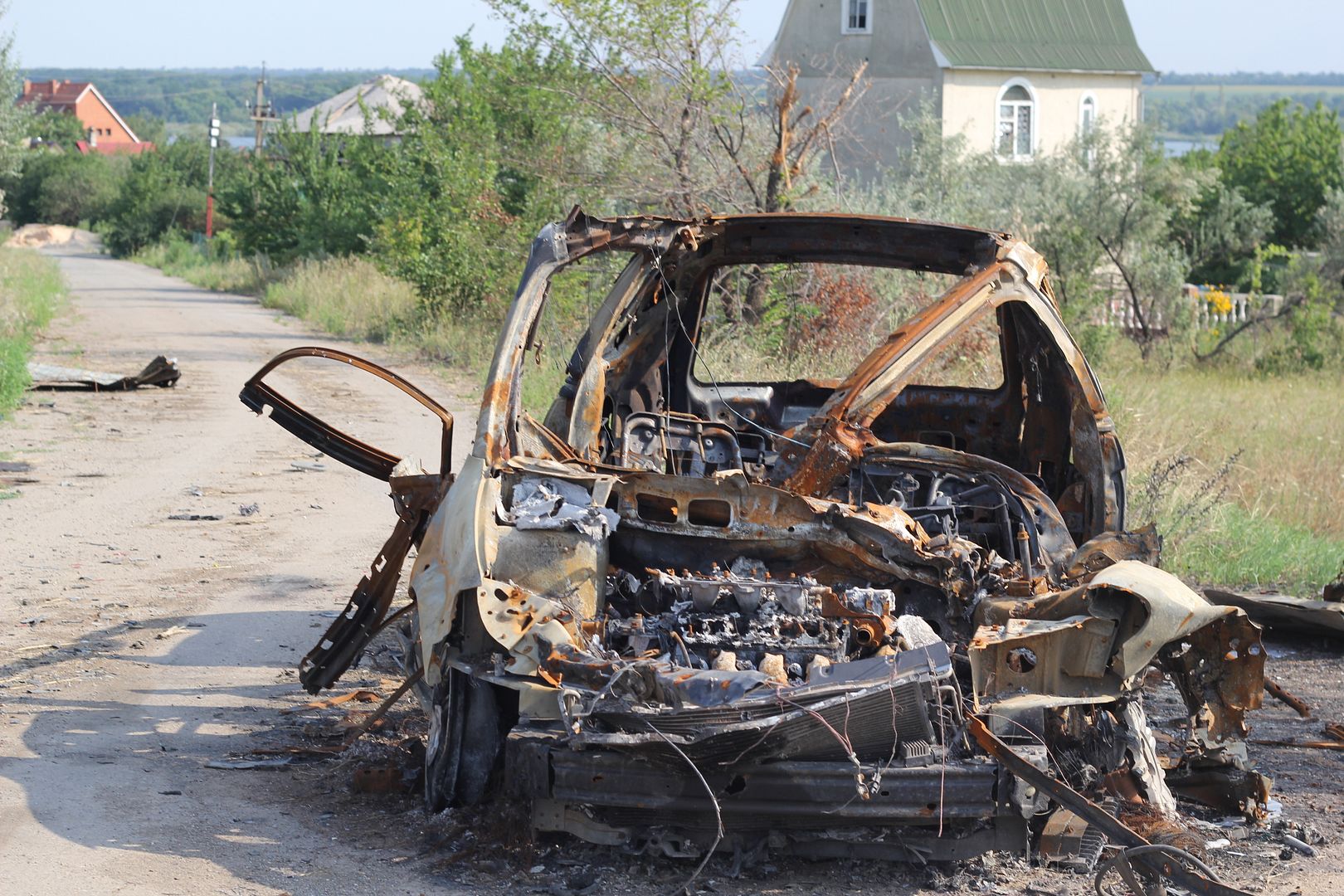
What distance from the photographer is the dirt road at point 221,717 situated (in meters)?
4.45

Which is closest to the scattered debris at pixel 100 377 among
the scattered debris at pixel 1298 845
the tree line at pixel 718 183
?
the tree line at pixel 718 183

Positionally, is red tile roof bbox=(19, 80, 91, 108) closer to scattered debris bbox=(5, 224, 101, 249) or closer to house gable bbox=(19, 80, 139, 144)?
house gable bbox=(19, 80, 139, 144)

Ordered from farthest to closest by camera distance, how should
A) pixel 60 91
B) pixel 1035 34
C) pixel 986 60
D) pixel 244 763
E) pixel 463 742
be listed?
pixel 60 91, pixel 1035 34, pixel 986 60, pixel 244 763, pixel 463 742

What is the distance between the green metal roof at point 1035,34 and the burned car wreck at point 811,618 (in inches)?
1258

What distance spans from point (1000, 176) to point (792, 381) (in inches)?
928

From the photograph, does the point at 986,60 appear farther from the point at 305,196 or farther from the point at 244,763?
the point at 244,763

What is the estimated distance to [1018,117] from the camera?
3809cm

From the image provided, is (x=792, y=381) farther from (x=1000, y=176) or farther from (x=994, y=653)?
(x=1000, y=176)

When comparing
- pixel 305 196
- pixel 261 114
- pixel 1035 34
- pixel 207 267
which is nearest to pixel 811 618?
pixel 305 196

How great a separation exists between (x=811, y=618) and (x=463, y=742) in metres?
1.23

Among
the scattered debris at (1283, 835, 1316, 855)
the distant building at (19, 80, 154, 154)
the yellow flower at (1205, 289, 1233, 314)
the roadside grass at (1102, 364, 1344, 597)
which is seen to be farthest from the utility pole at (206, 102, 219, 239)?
the distant building at (19, 80, 154, 154)

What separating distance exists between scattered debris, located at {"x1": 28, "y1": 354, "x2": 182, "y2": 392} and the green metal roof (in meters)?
24.3

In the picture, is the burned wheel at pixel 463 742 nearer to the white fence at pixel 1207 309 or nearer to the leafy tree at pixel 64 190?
the white fence at pixel 1207 309

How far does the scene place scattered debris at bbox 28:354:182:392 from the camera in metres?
16.9
